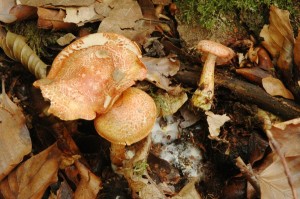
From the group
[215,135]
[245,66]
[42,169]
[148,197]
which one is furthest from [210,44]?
[42,169]

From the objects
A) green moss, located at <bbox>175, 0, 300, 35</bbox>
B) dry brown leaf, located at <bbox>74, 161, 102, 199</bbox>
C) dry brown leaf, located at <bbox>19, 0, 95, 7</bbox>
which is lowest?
dry brown leaf, located at <bbox>74, 161, 102, 199</bbox>

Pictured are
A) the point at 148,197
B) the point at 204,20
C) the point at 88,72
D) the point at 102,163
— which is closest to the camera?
the point at 88,72

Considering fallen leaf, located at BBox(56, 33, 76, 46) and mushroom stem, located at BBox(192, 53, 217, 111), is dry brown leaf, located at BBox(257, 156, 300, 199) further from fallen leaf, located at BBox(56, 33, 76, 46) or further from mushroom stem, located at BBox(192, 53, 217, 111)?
fallen leaf, located at BBox(56, 33, 76, 46)

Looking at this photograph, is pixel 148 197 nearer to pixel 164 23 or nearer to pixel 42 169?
pixel 42 169

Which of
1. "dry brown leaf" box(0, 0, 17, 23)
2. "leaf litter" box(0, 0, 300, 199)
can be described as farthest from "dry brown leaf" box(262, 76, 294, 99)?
"dry brown leaf" box(0, 0, 17, 23)

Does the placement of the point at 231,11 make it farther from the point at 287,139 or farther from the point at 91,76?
the point at 91,76

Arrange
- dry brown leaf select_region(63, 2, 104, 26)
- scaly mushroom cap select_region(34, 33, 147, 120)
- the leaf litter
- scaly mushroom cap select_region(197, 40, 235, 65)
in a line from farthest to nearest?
1. dry brown leaf select_region(63, 2, 104, 26)
2. scaly mushroom cap select_region(197, 40, 235, 65)
3. the leaf litter
4. scaly mushroom cap select_region(34, 33, 147, 120)

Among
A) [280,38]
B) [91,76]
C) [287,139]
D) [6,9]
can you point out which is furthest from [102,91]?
[280,38]
